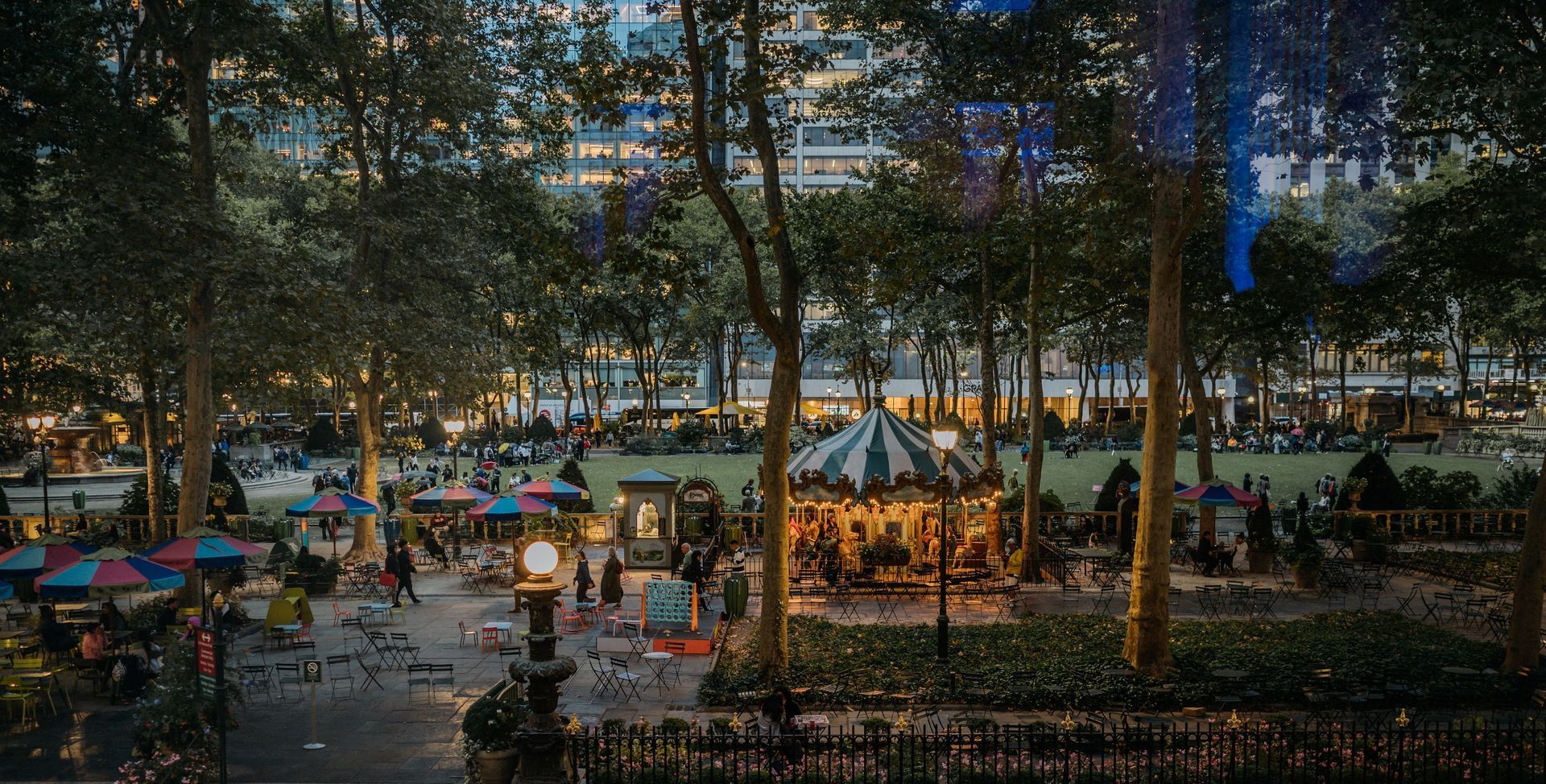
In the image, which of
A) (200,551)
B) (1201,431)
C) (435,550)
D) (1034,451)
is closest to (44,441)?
(435,550)

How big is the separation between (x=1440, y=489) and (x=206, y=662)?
102ft

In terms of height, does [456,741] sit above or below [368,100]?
below

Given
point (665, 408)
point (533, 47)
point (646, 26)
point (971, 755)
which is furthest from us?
point (665, 408)

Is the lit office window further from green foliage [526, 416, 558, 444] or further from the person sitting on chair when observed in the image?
the person sitting on chair

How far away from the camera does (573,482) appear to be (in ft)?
100

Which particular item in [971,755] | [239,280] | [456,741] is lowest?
[456,741]

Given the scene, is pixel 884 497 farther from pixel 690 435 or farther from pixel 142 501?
pixel 690 435

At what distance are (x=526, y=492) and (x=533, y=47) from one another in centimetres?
1160

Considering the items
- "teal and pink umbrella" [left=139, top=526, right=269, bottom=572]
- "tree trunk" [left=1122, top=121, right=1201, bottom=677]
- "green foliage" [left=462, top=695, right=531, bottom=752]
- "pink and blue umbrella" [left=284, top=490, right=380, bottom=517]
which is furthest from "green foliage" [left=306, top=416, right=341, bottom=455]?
"tree trunk" [left=1122, top=121, right=1201, bottom=677]

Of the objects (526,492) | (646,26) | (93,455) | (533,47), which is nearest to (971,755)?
(526,492)

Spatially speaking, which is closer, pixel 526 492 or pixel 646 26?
pixel 526 492

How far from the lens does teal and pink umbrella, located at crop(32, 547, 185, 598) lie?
14.8 m

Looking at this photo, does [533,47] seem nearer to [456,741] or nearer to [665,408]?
[456,741]

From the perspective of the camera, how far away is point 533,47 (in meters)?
25.1
